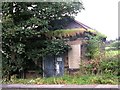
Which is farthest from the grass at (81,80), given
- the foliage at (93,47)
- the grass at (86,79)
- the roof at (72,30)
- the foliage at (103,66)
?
the roof at (72,30)

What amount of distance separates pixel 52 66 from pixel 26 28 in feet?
6.20

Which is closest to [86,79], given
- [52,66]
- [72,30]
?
[52,66]

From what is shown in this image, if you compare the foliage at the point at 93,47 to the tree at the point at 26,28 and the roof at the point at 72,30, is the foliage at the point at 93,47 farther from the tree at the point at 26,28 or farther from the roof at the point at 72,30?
the tree at the point at 26,28

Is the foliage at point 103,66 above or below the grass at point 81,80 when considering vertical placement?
above

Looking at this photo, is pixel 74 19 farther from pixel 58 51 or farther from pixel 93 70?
pixel 93 70

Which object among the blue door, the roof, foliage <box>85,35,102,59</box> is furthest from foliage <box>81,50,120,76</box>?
the roof

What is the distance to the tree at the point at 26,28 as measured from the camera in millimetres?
10547

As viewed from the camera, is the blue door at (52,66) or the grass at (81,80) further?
the blue door at (52,66)

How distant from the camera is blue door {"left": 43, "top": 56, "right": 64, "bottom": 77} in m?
11.1

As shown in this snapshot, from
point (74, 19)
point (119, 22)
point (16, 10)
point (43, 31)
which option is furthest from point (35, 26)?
point (119, 22)

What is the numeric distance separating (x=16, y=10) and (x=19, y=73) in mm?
2518

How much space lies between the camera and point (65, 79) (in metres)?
9.64

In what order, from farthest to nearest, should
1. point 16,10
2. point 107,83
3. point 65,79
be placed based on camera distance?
point 16,10
point 65,79
point 107,83

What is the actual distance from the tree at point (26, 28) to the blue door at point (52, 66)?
48 centimetres
